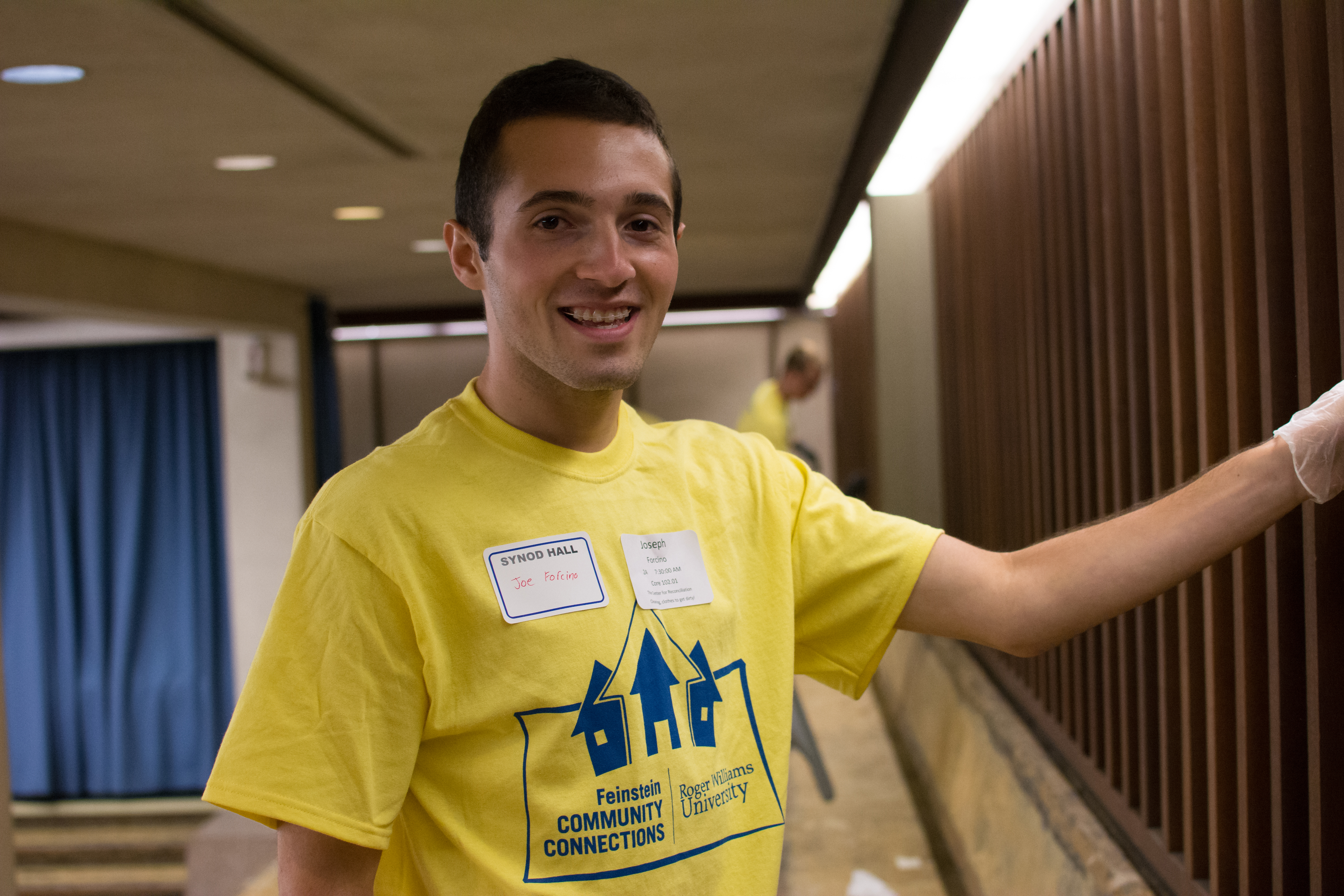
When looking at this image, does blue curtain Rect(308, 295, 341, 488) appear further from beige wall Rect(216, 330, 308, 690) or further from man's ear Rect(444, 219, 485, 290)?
man's ear Rect(444, 219, 485, 290)

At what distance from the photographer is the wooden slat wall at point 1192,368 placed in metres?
1.30

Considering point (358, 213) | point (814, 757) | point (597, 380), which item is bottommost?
point (814, 757)

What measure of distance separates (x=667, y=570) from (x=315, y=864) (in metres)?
0.45

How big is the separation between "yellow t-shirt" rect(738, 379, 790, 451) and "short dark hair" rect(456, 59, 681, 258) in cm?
504

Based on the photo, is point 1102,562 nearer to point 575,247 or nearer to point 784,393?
point 575,247

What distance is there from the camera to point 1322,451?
1.06 metres

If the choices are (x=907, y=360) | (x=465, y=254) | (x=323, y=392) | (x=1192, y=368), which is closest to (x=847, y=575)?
(x=465, y=254)

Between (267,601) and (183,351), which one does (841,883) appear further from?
(183,351)

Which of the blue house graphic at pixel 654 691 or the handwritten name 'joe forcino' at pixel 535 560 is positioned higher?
the handwritten name 'joe forcino' at pixel 535 560

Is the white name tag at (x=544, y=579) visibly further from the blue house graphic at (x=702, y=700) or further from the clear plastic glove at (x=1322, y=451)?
the clear plastic glove at (x=1322, y=451)

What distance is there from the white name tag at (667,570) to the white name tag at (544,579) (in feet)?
0.16


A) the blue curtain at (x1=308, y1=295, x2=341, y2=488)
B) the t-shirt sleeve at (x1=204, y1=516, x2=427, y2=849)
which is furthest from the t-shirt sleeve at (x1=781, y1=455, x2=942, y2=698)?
the blue curtain at (x1=308, y1=295, x2=341, y2=488)

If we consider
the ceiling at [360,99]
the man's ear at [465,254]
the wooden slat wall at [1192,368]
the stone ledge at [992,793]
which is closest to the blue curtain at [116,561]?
the ceiling at [360,99]

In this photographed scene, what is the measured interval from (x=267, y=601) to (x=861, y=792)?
5312 millimetres
